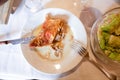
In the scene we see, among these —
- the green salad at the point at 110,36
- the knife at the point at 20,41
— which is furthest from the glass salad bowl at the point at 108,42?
the knife at the point at 20,41

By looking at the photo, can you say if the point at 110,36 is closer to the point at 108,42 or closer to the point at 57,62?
the point at 108,42

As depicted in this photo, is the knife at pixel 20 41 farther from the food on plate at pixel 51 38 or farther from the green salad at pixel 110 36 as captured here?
the green salad at pixel 110 36

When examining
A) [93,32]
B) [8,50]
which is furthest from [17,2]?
[93,32]

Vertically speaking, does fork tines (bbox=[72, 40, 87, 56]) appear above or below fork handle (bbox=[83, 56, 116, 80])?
above

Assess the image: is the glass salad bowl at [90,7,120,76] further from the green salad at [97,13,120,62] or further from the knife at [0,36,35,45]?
the knife at [0,36,35,45]

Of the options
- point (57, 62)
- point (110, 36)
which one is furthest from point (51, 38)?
point (110, 36)

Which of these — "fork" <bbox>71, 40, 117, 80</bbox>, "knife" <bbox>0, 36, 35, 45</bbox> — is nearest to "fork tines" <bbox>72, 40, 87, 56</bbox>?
"fork" <bbox>71, 40, 117, 80</bbox>
